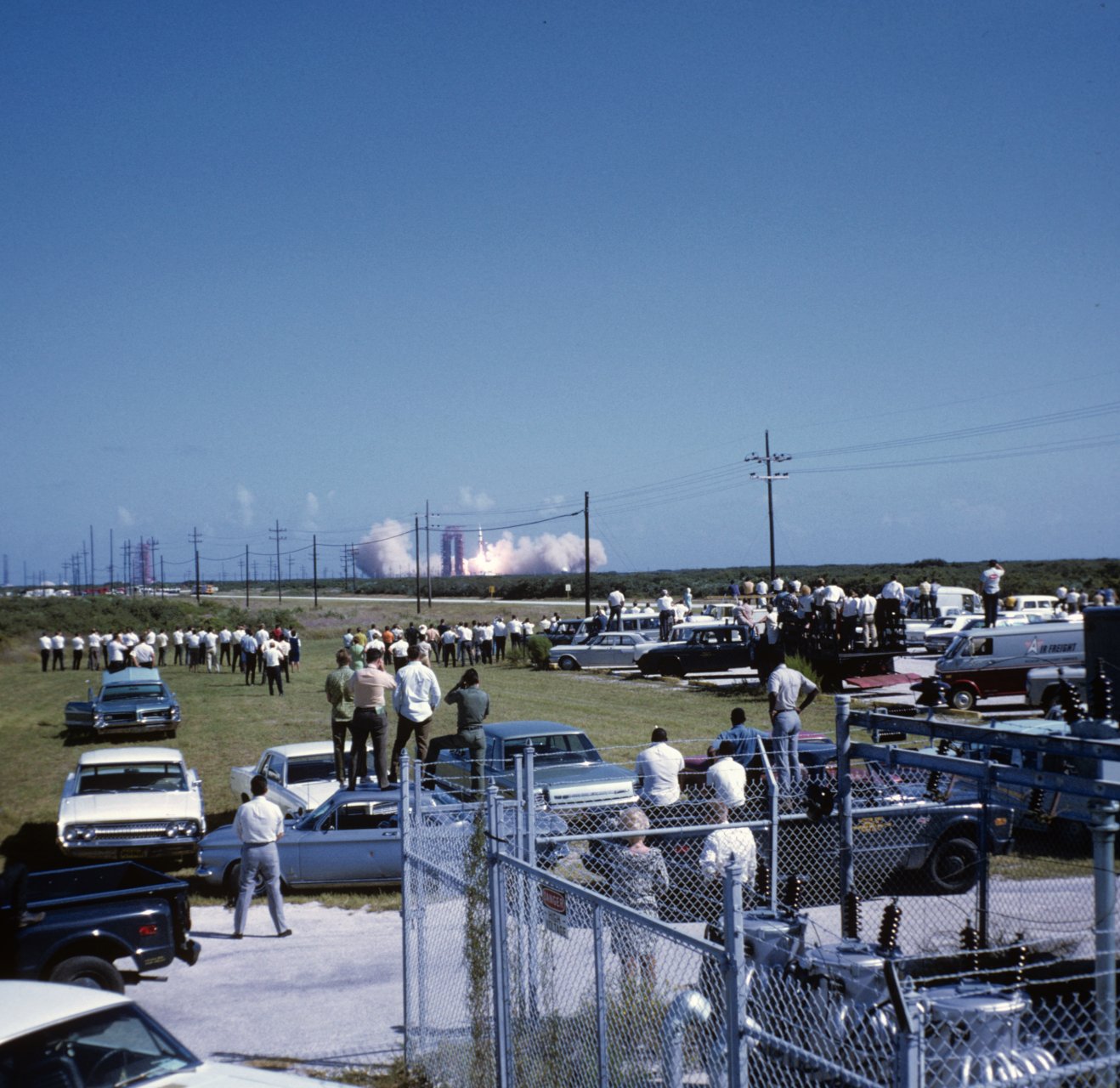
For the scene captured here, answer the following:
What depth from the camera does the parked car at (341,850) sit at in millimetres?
13266

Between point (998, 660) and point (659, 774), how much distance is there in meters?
15.5

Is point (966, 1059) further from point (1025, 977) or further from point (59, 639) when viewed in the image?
point (59, 639)

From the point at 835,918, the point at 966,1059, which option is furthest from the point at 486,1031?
the point at 835,918

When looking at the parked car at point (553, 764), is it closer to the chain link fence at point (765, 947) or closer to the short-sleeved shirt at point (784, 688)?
the chain link fence at point (765, 947)

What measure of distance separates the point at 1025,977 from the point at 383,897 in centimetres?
783

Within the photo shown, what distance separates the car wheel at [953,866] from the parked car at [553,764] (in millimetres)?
3490

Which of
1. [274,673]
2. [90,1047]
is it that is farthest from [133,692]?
[90,1047]

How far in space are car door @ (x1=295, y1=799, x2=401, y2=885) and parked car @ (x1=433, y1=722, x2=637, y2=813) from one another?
2.99 ft

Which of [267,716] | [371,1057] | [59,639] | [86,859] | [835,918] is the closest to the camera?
[371,1057]

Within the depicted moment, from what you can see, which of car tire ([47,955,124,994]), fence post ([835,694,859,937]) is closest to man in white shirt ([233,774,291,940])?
car tire ([47,955,124,994])

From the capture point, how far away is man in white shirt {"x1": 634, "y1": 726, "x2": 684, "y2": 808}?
11539mm

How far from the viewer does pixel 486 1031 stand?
705 cm

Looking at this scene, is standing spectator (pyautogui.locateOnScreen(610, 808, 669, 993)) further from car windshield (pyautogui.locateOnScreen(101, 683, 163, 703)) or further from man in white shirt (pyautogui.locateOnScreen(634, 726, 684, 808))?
car windshield (pyautogui.locateOnScreen(101, 683, 163, 703))

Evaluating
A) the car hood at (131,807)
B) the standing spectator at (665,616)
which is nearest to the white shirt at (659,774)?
the car hood at (131,807)
